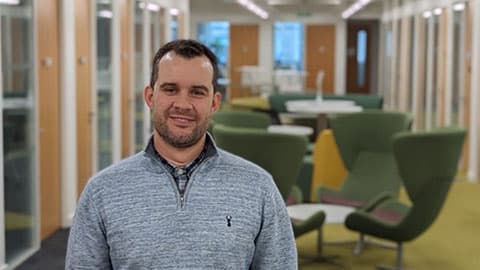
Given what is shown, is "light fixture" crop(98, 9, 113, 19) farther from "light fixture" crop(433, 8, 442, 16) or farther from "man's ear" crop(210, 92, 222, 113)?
"man's ear" crop(210, 92, 222, 113)

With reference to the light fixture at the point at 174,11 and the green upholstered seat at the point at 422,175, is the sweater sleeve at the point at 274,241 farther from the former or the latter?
the light fixture at the point at 174,11

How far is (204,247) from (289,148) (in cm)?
330

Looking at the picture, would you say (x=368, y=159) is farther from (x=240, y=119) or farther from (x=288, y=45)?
(x=288, y=45)

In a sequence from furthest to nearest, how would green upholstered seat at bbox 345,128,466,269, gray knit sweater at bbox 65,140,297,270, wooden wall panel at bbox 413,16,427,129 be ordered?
wooden wall panel at bbox 413,16,427,129
green upholstered seat at bbox 345,128,466,269
gray knit sweater at bbox 65,140,297,270

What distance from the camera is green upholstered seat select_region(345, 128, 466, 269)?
16.5ft

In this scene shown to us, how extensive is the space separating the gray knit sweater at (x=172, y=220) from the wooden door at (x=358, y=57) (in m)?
22.3

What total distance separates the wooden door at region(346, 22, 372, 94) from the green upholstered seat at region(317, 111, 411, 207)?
17.5 meters

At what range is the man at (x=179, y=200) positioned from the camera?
1.80 meters

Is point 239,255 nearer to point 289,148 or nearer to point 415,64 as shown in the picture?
point 289,148

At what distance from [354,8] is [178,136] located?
1659cm

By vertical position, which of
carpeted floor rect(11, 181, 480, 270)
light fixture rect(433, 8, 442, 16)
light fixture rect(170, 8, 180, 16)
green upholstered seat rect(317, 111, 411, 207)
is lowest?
carpeted floor rect(11, 181, 480, 270)

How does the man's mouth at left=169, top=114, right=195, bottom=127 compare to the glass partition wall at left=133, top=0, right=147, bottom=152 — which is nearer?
the man's mouth at left=169, top=114, right=195, bottom=127

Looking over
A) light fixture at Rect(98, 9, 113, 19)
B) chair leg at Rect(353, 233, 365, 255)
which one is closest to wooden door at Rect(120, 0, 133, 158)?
light fixture at Rect(98, 9, 113, 19)

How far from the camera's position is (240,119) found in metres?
7.46
